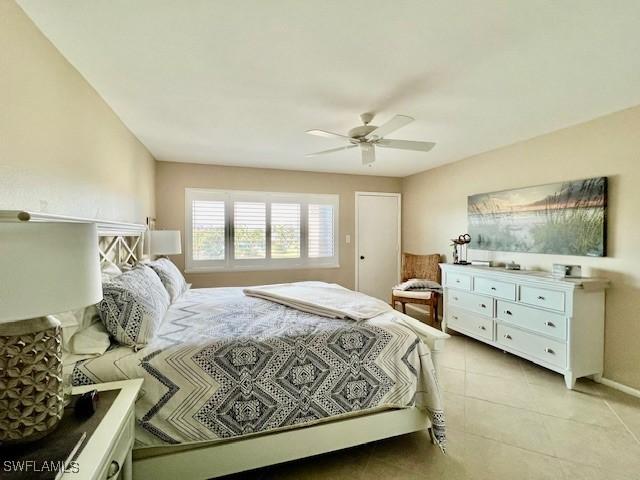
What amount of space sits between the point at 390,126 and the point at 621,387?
2964mm

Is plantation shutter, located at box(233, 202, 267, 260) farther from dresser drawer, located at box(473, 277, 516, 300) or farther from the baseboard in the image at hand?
the baseboard

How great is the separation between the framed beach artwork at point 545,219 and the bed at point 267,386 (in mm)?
2028

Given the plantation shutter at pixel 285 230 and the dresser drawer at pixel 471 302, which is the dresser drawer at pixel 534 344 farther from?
the plantation shutter at pixel 285 230

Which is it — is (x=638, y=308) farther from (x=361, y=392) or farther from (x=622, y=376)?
(x=361, y=392)

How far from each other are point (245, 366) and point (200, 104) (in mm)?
2042

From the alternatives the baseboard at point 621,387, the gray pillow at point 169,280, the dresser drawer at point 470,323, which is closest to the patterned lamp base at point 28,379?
the gray pillow at point 169,280

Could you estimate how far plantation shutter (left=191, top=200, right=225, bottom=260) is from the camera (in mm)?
4496

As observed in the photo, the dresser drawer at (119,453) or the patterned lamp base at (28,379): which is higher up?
the patterned lamp base at (28,379)

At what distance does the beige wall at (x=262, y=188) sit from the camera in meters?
4.38

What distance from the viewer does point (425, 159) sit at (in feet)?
14.0

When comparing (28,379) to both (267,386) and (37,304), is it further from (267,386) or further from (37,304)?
(267,386)

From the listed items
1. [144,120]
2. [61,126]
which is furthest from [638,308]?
[144,120]

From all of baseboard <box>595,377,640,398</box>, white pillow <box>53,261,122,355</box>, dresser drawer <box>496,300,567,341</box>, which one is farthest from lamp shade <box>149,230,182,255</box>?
baseboard <box>595,377,640,398</box>

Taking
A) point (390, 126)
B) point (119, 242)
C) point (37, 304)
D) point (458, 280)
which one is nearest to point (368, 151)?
point (390, 126)
